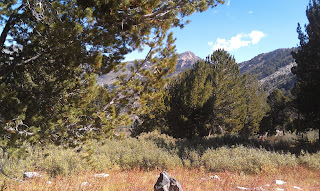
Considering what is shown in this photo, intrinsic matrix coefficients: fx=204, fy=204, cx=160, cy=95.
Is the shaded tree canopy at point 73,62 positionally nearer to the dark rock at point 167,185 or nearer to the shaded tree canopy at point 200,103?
the dark rock at point 167,185

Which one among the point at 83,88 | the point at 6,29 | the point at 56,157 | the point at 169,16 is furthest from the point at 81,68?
the point at 56,157

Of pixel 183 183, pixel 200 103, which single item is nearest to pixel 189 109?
pixel 200 103

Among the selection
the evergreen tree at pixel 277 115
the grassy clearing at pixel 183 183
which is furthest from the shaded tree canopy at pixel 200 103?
the evergreen tree at pixel 277 115

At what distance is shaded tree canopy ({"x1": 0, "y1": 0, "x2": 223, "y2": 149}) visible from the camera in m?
3.51

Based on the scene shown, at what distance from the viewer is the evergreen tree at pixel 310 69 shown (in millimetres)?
12953

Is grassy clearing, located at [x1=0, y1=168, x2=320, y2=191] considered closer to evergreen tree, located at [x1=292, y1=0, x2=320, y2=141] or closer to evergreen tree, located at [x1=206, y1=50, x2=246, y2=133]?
evergreen tree, located at [x1=292, y1=0, x2=320, y2=141]

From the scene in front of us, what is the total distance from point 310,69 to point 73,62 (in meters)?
14.8

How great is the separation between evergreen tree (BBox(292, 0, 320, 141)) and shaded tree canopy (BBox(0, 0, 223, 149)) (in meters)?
12.1

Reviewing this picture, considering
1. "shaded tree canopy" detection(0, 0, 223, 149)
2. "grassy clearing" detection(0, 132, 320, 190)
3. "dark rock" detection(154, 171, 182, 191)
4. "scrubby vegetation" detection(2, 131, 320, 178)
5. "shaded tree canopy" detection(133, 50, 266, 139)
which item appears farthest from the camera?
"shaded tree canopy" detection(133, 50, 266, 139)

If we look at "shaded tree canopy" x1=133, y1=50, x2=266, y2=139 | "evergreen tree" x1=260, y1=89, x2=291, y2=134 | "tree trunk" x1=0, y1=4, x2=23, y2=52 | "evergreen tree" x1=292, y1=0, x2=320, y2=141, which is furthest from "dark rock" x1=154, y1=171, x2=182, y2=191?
"evergreen tree" x1=260, y1=89, x2=291, y2=134

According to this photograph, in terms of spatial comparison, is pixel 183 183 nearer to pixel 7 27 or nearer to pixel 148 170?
pixel 148 170

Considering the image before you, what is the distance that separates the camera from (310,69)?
520 inches

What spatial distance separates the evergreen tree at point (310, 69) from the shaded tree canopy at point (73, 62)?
1215cm

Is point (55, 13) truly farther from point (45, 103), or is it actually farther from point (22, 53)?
point (45, 103)
